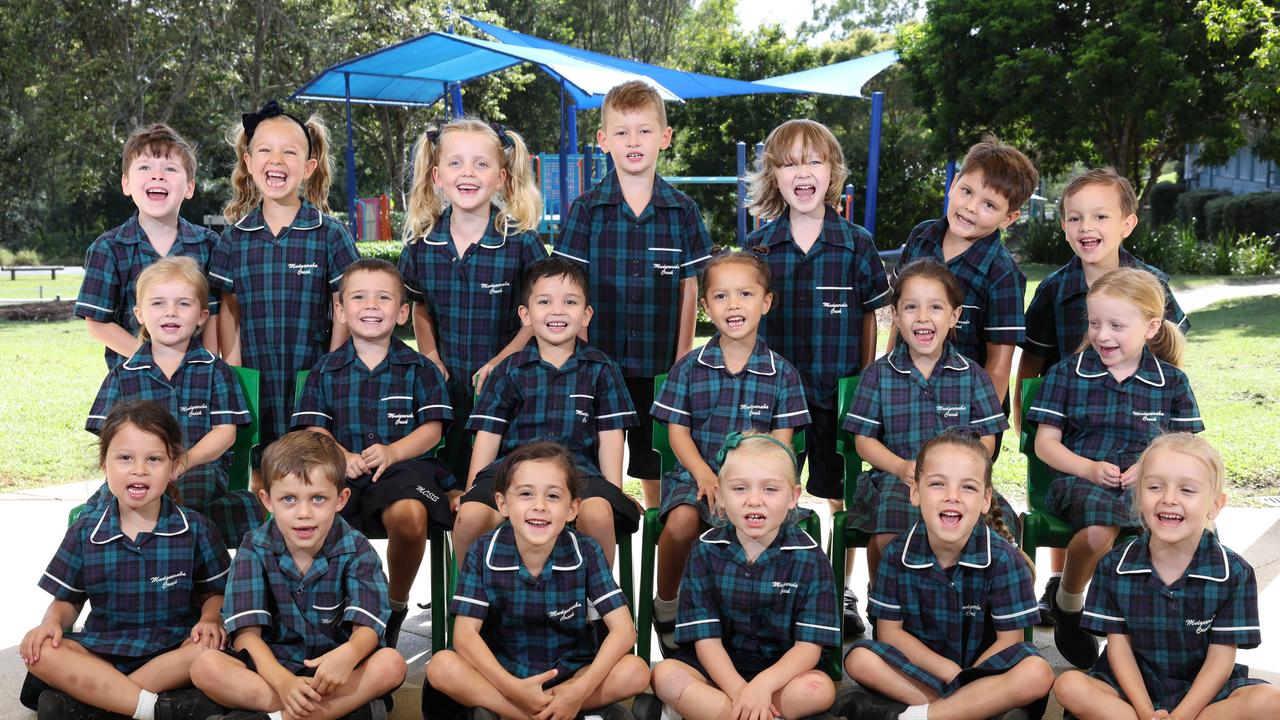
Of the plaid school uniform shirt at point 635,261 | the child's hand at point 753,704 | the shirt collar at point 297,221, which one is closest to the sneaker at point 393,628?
the child's hand at point 753,704

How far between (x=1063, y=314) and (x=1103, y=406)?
50cm

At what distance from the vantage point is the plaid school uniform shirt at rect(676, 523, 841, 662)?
3.00m

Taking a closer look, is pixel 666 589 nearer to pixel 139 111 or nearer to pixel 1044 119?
pixel 139 111

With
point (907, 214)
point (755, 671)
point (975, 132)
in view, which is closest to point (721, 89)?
point (975, 132)

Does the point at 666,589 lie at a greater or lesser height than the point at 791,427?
lesser

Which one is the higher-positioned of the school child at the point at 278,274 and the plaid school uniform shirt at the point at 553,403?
the school child at the point at 278,274

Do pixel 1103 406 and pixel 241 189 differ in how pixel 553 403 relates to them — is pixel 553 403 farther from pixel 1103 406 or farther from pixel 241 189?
pixel 1103 406

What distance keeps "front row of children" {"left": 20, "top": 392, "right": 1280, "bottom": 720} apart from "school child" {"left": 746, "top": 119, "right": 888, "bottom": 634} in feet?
2.70

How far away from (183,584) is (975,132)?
713 inches

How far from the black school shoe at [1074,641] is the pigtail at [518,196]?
2.11m

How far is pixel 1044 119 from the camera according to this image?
1828 cm

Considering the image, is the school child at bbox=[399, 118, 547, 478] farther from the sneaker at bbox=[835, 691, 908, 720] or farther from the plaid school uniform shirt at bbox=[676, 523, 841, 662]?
the sneaker at bbox=[835, 691, 908, 720]

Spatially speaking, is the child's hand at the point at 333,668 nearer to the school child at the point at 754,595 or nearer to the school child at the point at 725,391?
the school child at the point at 754,595

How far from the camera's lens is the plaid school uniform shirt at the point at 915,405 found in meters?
3.47
